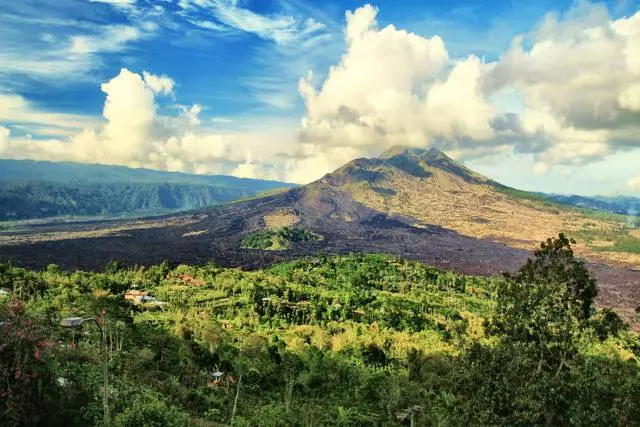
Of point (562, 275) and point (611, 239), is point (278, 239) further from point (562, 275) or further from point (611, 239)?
point (562, 275)

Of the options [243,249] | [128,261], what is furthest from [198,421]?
[243,249]

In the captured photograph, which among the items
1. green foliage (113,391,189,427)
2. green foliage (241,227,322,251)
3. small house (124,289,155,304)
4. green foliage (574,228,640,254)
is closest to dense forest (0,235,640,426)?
green foliage (113,391,189,427)

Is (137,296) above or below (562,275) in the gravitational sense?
below

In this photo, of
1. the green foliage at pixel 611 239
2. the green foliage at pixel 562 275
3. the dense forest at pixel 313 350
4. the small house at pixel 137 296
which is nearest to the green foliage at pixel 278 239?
the dense forest at pixel 313 350

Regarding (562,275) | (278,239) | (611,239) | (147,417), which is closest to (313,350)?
(147,417)

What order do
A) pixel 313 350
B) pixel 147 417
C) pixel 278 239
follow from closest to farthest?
pixel 147 417 < pixel 313 350 < pixel 278 239

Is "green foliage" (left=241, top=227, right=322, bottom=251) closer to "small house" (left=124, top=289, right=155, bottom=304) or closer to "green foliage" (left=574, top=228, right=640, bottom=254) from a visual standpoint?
"small house" (left=124, top=289, right=155, bottom=304)

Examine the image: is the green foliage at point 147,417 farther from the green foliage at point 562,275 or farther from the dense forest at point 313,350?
the green foliage at point 562,275

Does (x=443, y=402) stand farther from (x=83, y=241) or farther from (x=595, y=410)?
(x=83, y=241)
